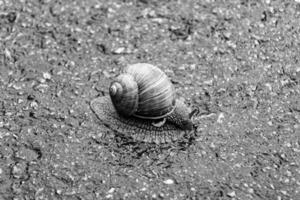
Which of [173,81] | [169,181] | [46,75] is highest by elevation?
[173,81]

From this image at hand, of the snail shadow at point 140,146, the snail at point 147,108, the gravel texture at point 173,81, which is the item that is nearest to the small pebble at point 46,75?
the gravel texture at point 173,81

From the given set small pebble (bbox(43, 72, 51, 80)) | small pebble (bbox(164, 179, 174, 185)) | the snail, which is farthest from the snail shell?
small pebble (bbox(43, 72, 51, 80))

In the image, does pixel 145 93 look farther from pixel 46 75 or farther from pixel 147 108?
pixel 46 75

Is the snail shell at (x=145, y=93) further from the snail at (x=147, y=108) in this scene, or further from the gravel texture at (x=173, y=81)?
the gravel texture at (x=173, y=81)

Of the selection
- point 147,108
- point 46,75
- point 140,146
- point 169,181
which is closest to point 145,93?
point 147,108

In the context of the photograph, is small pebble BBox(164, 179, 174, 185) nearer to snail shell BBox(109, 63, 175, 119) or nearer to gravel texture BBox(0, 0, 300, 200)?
gravel texture BBox(0, 0, 300, 200)

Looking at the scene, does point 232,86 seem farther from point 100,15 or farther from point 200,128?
point 100,15

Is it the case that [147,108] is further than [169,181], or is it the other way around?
[147,108]
